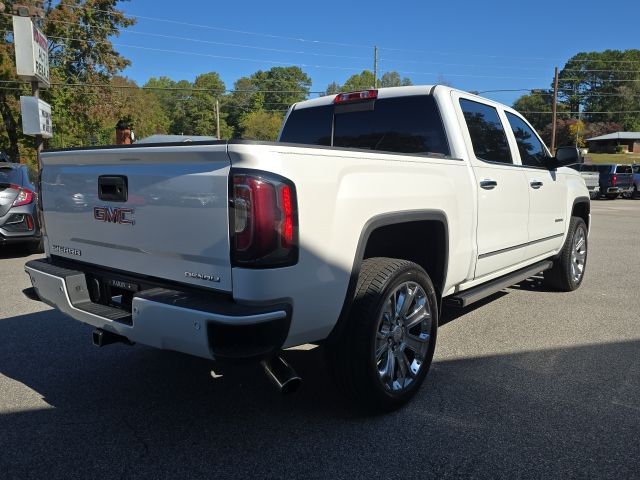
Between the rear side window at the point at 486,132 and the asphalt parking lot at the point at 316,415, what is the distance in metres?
1.53

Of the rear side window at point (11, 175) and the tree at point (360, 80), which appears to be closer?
the rear side window at point (11, 175)

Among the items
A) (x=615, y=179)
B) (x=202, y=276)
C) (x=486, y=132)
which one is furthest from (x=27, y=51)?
A: (x=615, y=179)

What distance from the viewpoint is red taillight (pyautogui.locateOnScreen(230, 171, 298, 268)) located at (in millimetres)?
2344

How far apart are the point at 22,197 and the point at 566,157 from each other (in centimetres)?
727

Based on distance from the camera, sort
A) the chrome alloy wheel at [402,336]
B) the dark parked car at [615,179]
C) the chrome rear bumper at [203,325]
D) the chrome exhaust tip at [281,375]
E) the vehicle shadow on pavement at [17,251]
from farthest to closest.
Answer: the dark parked car at [615,179], the vehicle shadow on pavement at [17,251], the chrome alloy wheel at [402,336], the chrome exhaust tip at [281,375], the chrome rear bumper at [203,325]

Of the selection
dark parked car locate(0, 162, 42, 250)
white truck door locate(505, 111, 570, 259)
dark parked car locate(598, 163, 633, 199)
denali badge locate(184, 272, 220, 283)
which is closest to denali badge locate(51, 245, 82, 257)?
denali badge locate(184, 272, 220, 283)

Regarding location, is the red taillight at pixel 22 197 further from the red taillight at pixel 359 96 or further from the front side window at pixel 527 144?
the front side window at pixel 527 144

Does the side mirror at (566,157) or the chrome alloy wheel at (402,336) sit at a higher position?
the side mirror at (566,157)

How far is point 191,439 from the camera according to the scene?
2891 millimetres

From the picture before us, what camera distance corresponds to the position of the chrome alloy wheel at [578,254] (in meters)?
6.22

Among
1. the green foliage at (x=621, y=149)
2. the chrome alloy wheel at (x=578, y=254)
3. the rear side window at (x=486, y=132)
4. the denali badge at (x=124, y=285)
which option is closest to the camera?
the denali badge at (x=124, y=285)

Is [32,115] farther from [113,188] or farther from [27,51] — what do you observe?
[113,188]

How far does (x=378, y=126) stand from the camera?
171 inches

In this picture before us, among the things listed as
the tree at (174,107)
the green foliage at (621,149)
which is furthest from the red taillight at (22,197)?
the green foliage at (621,149)
